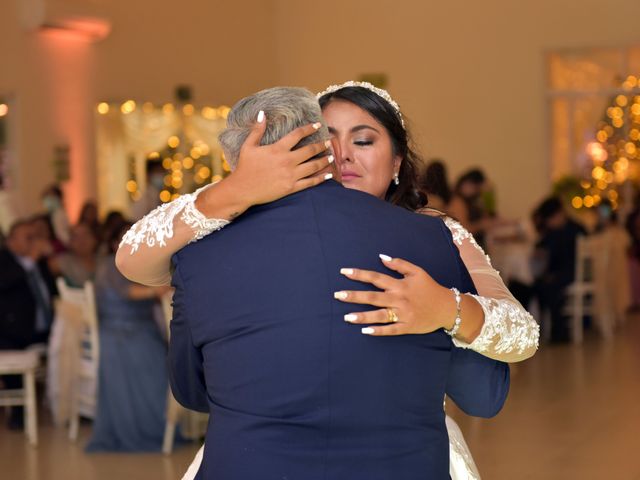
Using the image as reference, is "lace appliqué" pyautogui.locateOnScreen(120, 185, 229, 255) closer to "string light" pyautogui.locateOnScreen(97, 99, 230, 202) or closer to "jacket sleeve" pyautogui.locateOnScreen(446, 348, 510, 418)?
"jacket sleeve" pyautogui.locateOnScreen(446, 348, 510, 418)

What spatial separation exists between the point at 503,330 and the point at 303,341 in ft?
1.21

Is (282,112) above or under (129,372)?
above

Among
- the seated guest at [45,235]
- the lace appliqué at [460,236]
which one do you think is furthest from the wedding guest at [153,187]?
the lace appliqué at [460,236]

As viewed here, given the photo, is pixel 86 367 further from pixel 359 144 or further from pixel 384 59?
pixel 384 59

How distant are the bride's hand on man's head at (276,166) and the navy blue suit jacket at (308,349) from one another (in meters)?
0.04

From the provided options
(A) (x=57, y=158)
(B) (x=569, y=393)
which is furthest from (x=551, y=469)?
(A) (x=57, y=158)

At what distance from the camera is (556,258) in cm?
995

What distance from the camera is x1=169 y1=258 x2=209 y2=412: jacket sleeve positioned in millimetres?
1731

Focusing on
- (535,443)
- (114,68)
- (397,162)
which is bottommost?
(535,443)

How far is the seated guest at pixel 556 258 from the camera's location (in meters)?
9.79

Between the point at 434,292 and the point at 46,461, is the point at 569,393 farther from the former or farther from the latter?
the point at 434,292

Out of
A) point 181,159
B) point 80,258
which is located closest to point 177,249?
point 80,258

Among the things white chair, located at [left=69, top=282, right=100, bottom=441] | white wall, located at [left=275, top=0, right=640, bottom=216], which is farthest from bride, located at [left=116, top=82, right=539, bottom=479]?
white wall, located at [left=275, top=0, right=640, bottom=216]

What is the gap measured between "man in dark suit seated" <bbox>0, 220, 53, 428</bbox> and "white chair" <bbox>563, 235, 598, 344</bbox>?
496 centimetres
